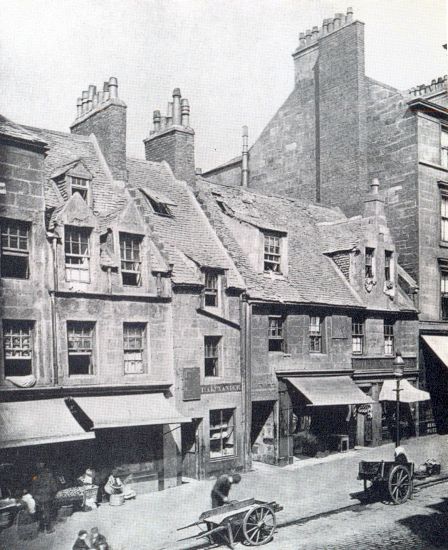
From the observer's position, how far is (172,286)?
1978 cm

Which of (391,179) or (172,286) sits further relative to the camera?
(391,179)

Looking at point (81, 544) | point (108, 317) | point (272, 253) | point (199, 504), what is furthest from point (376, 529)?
point (272, 253)

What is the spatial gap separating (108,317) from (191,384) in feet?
12.2

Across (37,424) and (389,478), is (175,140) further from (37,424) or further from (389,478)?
(389,478)

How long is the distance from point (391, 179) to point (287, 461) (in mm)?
14997

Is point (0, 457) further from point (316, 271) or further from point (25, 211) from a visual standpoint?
point (316, 271)

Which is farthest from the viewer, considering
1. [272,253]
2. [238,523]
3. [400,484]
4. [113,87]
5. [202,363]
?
[272,253]

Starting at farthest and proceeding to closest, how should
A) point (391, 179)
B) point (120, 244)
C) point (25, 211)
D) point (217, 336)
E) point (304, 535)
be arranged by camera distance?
1. point (391, 179)
2. point (217, 336)
3. point (120, 244)
4. point (25, 211)
5. point (304, 535)

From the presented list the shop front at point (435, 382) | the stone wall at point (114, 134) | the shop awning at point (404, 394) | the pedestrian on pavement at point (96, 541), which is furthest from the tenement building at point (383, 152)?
the pedestrian on pavement at point (96, 541)

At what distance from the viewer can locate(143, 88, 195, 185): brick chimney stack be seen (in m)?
24.0

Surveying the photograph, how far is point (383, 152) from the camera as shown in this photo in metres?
29.8

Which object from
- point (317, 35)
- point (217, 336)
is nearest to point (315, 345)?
point (217, 336)

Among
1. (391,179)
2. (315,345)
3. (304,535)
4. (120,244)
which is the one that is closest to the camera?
(304,535)

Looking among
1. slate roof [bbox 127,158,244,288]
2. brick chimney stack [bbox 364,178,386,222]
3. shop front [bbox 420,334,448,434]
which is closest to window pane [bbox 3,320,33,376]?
slate roof [bbox 127,158,244,288]
